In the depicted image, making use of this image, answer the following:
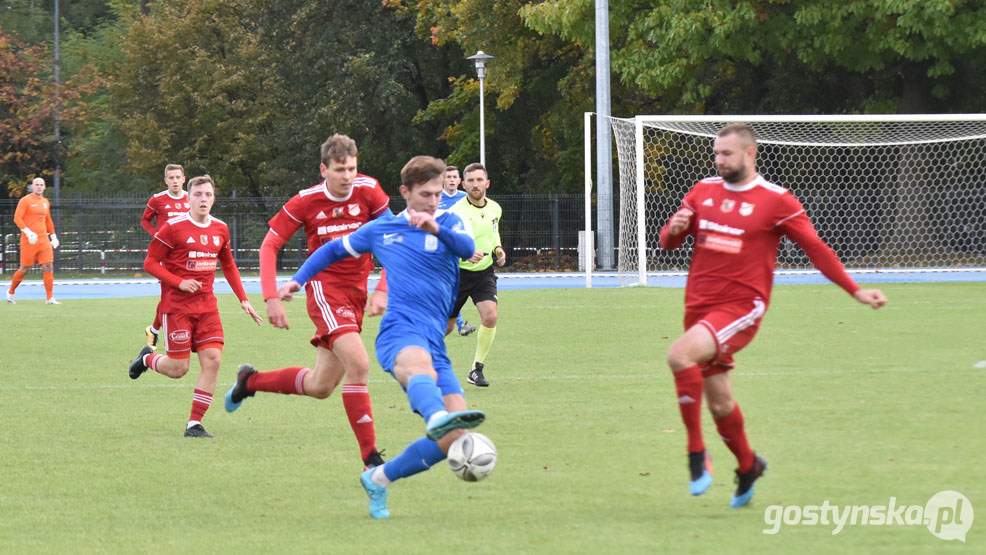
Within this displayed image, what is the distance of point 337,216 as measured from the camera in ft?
23.6

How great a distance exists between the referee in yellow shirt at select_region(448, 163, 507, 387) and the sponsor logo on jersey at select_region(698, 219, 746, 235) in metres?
4.22

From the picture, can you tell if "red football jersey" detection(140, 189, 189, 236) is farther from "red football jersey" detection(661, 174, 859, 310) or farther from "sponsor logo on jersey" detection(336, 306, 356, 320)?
"red football jersey" detection(661, 174, 859, 310)

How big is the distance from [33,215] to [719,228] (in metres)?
17.1

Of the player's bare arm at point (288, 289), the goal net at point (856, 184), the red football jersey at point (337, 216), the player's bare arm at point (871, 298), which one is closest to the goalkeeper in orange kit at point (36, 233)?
the goal net at point (856, 184)

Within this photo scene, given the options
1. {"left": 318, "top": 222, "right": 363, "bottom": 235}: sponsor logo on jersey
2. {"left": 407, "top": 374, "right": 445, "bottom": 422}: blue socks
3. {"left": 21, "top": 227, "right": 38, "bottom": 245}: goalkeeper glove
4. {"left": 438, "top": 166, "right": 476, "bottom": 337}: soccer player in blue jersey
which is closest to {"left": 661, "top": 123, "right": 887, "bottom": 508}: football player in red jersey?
{"left": 407, "top": 374, "right": 445, "bottom": 422}: blue socks

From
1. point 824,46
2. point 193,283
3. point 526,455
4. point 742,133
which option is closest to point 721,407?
point 742,133

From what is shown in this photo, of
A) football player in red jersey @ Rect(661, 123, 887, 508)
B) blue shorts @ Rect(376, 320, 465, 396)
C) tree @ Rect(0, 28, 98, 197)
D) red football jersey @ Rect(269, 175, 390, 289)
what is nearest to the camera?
blue shorts @ Rect(376, 320, 465, 396)

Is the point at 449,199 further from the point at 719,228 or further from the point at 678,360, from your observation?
the point at 678,360

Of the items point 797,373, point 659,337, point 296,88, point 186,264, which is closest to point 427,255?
point 186,264

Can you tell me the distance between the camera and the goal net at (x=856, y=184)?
25172mm

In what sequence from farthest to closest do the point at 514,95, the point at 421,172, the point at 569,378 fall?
the point at 514,95 < the point at 569,378 < the point at 421,172

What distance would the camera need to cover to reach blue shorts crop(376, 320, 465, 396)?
5.66 m

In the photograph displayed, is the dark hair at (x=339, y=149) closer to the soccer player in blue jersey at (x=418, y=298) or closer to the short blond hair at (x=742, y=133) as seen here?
the soccer player in blue jersey at (x=418, y=298)

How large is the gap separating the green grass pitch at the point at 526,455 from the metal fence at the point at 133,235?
17.6 meters
